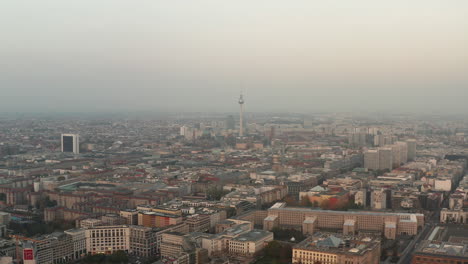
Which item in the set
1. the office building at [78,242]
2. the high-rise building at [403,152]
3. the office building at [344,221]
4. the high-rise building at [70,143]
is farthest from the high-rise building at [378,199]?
the high-rise building at [70,143]

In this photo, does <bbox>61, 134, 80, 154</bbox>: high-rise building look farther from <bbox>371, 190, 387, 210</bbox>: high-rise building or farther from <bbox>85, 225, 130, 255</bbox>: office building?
<bbox>85, 225, 130, 255</bbox>: office building

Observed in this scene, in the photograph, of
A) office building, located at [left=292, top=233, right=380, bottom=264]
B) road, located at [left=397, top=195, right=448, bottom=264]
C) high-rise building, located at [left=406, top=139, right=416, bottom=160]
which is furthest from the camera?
high-rise building, located at [left=406, top=139, right=416, bottom=160]

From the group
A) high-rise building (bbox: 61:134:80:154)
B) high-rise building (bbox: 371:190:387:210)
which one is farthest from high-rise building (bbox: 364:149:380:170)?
high-rise building (bbox: 61:134:80:154)

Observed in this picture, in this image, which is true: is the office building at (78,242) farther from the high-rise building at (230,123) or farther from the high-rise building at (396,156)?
the high-rise building at (230,123)

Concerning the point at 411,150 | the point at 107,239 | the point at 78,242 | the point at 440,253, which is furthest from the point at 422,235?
the point at 411,150

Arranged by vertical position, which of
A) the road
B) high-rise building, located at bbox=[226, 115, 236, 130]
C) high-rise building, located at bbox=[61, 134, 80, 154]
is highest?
high-rise building, located at bbox=[226, 115, 236, 130]

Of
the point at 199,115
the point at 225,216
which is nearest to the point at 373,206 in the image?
the point at 225,216

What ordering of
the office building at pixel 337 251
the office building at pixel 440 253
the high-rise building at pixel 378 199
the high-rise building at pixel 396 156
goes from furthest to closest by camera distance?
the high-rise building at pixel 396 156 → the high-rise building at pixel 378 199 → the office building at pixel 337 251 → the office building at pixel 440 253

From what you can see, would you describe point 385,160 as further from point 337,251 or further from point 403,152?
point 337,251
